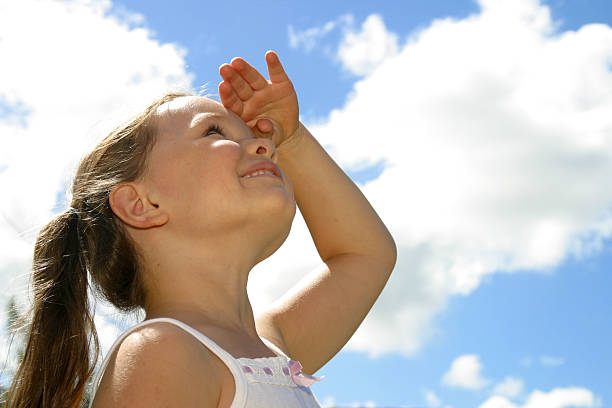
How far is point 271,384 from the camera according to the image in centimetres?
214

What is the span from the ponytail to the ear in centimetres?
21

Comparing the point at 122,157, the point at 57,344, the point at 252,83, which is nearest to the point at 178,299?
the point at 57,344

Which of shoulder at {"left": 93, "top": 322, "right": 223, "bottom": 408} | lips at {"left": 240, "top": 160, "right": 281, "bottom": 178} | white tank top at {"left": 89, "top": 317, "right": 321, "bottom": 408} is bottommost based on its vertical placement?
shoulder at {"left": 93, "top": 322, "right": 223, "bottom": 408}

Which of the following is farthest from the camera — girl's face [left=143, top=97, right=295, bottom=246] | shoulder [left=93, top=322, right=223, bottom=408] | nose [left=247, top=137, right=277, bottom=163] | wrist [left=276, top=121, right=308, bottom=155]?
wrist [left=276, top=121, right=308, bottom=155]

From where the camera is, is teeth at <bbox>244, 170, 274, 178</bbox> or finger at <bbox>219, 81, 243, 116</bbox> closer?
teeth at <bbox>244, 170, 274, 178</bbox>

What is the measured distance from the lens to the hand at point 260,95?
293 cm

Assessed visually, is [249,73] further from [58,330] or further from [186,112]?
[58,330]

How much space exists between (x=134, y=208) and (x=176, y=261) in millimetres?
275

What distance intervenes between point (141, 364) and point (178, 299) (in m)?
0.51

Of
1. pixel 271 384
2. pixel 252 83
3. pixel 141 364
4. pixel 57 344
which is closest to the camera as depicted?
pixel 141 364

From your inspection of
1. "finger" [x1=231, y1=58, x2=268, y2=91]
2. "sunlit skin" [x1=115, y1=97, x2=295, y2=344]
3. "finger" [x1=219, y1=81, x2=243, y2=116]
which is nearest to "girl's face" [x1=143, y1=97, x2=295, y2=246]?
"sunlit skin" [x1=115, y1=97, x2=295, y2=344]

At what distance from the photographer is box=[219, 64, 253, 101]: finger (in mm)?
2932

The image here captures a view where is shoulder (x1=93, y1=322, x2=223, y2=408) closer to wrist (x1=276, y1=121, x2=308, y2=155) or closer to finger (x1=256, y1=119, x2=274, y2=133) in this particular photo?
finger (x1=256, y1=119, x2=274, y2=133)

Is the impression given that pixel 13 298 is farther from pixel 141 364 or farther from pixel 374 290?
pixel 374 290
